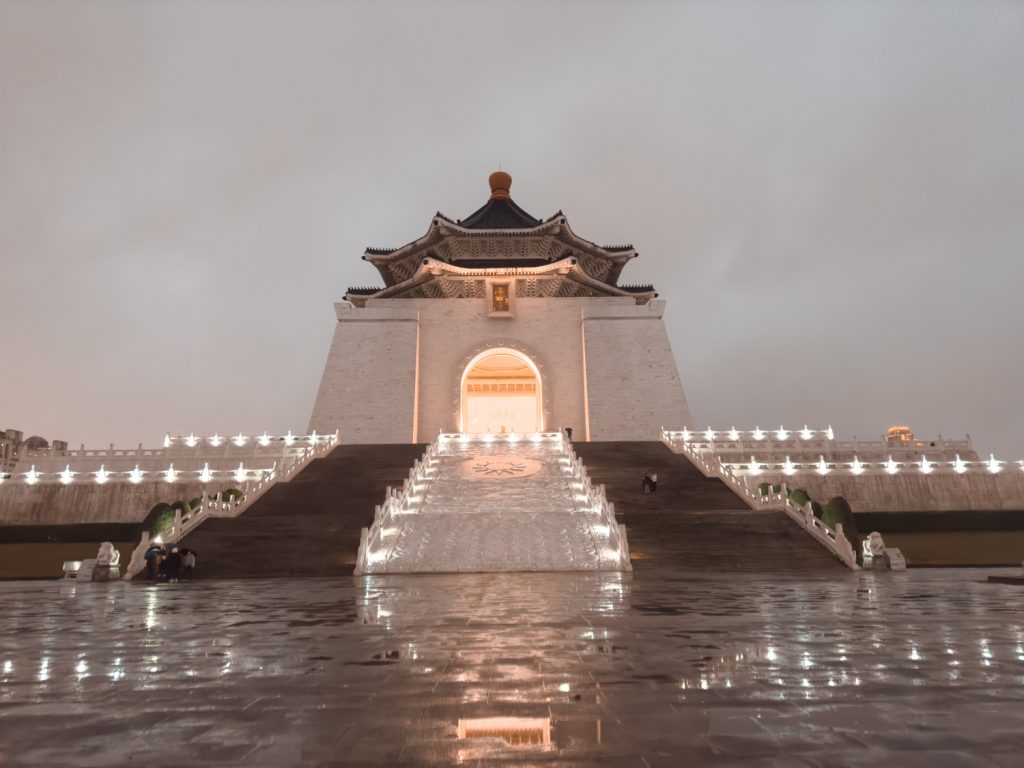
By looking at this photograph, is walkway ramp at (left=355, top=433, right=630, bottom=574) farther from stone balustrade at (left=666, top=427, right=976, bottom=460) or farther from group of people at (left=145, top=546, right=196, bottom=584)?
stone balustrade at (left=666, top=427, right=976, bottom=460)

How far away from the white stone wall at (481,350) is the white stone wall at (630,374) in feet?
0.16

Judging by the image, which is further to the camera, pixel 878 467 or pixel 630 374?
pixel 630 374

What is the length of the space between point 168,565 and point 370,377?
66.0 ft

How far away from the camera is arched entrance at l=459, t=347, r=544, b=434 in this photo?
125 ft

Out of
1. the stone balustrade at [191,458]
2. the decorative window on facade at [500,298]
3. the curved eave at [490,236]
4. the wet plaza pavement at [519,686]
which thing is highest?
the curved eave at [490,236]

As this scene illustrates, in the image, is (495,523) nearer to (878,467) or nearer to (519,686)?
(519,686)

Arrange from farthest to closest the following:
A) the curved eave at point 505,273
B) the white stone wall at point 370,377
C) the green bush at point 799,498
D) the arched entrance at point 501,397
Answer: the arched entrance at point 501,397 < the curved eave at point 505,273 < the white stone wall at point 370,377 < the green bush at point 799,498

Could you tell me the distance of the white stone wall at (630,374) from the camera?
30547 millimetres

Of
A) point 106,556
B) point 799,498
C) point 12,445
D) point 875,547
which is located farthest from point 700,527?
point 12,445

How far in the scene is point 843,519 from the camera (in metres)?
13.5

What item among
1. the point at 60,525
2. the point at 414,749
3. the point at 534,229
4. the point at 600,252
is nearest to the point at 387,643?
the point at 414,749

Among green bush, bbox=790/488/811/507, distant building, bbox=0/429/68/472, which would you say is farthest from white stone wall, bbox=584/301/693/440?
distant building, bbox=0/429/68/472

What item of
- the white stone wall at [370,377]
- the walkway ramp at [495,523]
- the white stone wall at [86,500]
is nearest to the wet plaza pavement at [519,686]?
the walkway ramp at [495,523]

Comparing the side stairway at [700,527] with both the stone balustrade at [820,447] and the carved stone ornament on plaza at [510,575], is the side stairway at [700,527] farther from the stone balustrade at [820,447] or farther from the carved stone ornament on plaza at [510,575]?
the stone balustrade at [820,447]
